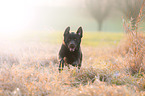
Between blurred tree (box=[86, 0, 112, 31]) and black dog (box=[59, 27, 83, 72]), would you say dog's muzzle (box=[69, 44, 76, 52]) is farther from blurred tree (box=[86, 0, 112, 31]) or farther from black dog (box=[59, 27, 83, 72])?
blurred tree (box=[86, 0, 112, 31])

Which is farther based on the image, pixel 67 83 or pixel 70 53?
pixel 70 53

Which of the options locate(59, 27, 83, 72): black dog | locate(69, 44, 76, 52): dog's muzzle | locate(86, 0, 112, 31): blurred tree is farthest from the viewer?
locate(86, 0, 112, 31): blurred tree

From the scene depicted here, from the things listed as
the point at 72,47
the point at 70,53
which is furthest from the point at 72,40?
the point at 70,53

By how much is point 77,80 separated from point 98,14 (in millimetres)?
38426

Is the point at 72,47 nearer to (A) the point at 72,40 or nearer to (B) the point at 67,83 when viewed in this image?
(A) the point at 72,40

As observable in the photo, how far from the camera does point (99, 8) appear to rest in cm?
4022

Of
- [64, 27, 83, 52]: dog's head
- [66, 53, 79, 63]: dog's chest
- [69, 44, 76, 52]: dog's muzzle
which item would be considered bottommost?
[66, 53, 79, 63]: dog's chest

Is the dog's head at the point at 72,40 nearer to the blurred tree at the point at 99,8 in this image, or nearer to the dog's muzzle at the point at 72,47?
the dog's muzzle at the point at 72,47

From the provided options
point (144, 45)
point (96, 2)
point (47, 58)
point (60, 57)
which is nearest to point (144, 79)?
point (144, 45)

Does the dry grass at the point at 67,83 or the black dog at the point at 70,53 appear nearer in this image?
the dry grass at the point at 67,83

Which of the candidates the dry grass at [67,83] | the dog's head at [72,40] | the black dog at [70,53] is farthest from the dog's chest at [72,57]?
the dry grass at [67,83]

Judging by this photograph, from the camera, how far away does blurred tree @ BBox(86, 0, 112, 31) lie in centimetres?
3941

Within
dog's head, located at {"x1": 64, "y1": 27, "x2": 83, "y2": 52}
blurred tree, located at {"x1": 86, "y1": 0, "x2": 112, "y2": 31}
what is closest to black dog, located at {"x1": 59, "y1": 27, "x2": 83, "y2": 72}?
dog's head, located at {"x1": 64, "y1": 27, "x2": 83, "y2": 52}

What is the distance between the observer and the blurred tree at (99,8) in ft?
129
